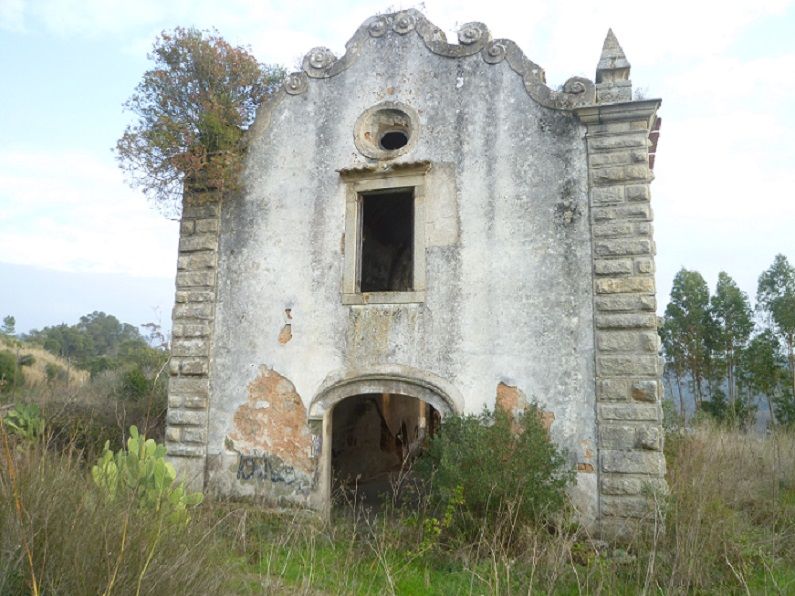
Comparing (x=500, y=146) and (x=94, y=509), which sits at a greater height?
(x=500, y=146)

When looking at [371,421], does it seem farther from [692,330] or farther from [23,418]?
[692,330]

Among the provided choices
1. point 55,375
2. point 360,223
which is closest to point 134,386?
point 55,375

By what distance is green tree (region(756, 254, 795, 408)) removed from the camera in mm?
21062

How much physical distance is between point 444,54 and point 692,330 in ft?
60.6

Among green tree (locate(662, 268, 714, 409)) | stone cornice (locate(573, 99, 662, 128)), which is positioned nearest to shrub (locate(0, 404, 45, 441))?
stone cornice (locate(573, 99, 662, 128))

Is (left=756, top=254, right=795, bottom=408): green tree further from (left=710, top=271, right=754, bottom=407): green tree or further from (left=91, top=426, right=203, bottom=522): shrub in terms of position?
(left=91, top=426, right=203, bottom=522): shrub

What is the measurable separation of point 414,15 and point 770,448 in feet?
33.1

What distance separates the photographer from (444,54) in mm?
8289

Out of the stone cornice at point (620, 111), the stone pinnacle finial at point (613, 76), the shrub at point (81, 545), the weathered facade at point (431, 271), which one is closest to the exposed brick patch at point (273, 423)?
the weathered facade at point (431, 271)

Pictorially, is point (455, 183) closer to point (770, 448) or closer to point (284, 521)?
point (284, 521)

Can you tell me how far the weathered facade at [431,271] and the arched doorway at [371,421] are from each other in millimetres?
46

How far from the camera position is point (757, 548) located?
6348 mm

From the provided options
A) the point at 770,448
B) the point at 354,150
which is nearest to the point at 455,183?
the point at 354,150

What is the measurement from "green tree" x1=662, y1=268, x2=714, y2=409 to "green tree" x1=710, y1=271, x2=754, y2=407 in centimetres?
27
